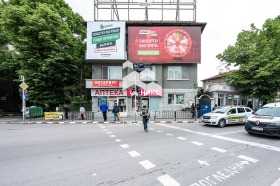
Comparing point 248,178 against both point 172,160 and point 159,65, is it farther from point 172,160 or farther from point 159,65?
point 159,65

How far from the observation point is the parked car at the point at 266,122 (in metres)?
7.58

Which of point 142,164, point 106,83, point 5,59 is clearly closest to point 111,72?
point 106,83

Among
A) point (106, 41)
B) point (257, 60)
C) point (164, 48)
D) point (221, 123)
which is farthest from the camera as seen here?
point (164, 48)

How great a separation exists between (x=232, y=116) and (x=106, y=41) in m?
15.8

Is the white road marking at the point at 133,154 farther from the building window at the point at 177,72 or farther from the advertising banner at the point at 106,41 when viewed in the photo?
the building window at the point at 177,72

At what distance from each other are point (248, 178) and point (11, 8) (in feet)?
75.0

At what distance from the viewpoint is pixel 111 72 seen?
20438mm

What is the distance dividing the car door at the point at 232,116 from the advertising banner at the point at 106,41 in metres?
12.7

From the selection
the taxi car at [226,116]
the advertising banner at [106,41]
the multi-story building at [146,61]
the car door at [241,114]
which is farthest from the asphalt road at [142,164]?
the advertising banner at [106,41]

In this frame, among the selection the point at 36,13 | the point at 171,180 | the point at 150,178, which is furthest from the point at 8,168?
the point at 36,13

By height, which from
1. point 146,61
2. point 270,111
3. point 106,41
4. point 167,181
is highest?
point 106,41

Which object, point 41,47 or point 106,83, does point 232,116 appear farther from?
point 41,47

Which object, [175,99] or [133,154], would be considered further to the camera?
[175,99]

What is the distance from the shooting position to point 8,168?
14.5 ft
